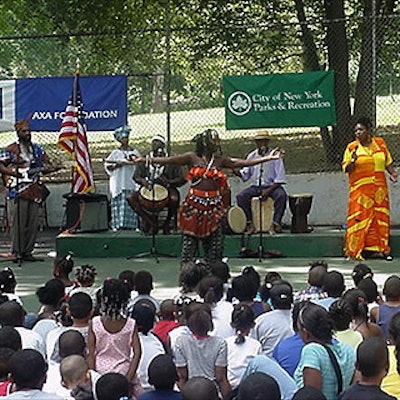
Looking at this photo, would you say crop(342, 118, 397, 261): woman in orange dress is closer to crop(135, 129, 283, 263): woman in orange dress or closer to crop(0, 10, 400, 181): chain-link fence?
crop(135, 129, 283, 263): woman in orange dress

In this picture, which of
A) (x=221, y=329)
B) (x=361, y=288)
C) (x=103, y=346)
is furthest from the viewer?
(x=361, y=288)

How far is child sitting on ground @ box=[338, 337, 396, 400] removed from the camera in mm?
5059

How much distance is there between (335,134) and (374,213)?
380 centimetres

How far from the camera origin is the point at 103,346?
6559 millimetres

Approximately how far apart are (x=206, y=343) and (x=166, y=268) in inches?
249

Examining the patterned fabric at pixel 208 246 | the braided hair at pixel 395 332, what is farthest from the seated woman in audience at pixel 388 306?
the patterned fabric at pixel 208 246

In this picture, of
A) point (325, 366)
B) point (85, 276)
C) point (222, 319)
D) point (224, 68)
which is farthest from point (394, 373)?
point (224, 68)

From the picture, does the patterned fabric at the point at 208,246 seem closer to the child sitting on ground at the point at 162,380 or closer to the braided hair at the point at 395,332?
the braided hair at the point at 395,332

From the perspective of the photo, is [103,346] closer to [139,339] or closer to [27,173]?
[139,339]

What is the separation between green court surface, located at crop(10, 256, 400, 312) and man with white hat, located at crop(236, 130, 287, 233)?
75 centimetres

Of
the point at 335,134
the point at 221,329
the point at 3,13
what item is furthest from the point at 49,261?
the point at 3,13

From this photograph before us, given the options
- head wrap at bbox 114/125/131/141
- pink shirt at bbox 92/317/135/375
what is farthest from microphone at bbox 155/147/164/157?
pink shirt at bbox 92/317/135/375

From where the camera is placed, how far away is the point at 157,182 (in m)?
13.6

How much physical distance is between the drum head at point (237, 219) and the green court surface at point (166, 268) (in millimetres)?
408
